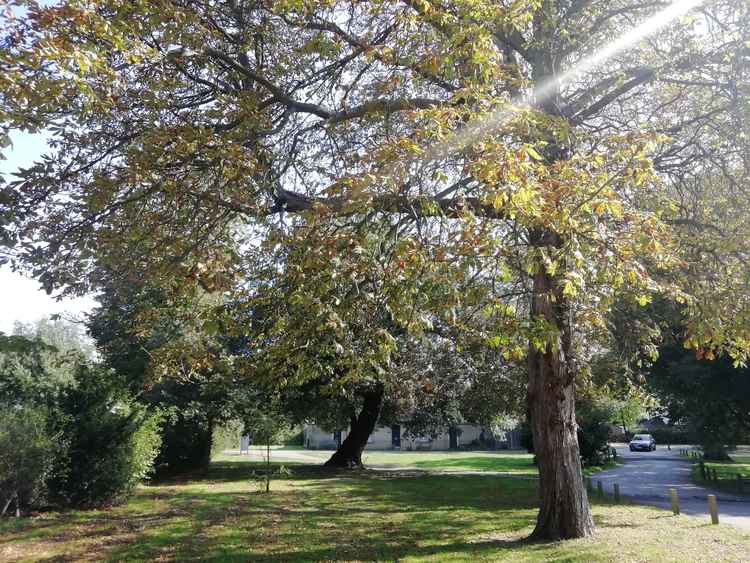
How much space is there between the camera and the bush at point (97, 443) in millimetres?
15336

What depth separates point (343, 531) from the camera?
1233cm

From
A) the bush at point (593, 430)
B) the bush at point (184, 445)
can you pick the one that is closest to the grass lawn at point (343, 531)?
the bush at point (184, 445)

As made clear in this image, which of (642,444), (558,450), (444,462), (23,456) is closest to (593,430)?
(444,462)

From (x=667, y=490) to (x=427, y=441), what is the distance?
45684mm

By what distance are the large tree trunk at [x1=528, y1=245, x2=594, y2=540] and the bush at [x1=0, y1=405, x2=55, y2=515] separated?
1191 centimetres

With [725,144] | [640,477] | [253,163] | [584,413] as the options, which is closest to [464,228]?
[253,163]

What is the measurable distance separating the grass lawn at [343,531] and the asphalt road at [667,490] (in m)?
1.99

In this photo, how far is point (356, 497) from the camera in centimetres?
1884

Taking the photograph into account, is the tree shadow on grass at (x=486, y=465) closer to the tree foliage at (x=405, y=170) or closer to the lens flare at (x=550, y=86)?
Answer: the tree foliage at (x=405, y=170)

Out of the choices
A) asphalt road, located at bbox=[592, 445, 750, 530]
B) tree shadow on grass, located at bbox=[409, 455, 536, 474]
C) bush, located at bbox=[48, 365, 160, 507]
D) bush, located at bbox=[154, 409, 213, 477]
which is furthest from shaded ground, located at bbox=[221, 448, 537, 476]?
bush, located at bbox=[48, 365, 160, 507]

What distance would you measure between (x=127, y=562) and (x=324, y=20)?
32.7ft

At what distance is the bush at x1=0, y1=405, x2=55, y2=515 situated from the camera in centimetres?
1345

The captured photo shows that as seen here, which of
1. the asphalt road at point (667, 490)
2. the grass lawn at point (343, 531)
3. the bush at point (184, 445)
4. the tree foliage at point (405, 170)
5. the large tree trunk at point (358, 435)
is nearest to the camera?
the tree foliage at point (405, 170)

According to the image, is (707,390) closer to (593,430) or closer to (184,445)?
(593,430)
